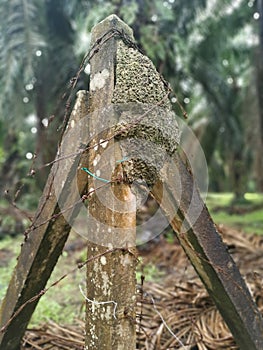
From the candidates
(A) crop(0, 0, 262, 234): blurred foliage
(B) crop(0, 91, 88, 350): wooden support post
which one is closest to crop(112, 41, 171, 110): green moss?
(B) crop(0, 91, 88, 350): wooden support post

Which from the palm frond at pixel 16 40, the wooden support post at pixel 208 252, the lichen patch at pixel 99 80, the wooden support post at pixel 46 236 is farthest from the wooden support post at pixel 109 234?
the palm frond at pixel 16 40

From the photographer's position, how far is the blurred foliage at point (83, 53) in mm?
4828

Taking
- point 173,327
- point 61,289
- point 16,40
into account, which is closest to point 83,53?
point 16,40

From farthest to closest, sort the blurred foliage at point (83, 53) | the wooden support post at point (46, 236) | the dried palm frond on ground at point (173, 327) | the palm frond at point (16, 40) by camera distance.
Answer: the palm frond at point (16, 40) < the blurred foliage at point (83, 53) < the dried palm frond on ground at point (173, 327) < the wooden support post at point (46, 236)

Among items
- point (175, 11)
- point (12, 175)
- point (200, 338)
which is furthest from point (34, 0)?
point (200, 338)

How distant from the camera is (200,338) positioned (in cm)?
212

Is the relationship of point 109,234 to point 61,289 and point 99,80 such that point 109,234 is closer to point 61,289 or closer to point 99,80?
point 99,80

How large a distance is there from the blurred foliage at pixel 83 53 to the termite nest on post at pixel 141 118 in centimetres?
255

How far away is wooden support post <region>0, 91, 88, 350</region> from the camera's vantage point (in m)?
1.57

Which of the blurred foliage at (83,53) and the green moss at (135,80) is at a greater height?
the blurred foliage at (83,53)

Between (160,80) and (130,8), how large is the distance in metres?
2.94

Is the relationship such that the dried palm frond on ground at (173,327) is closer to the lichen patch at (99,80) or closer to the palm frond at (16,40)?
the lichen patch at (99,80)

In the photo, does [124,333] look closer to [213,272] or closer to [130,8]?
[213,272]

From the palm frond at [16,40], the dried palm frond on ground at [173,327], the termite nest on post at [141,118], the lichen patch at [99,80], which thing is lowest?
the dried palm frond on ground at [173,327]
